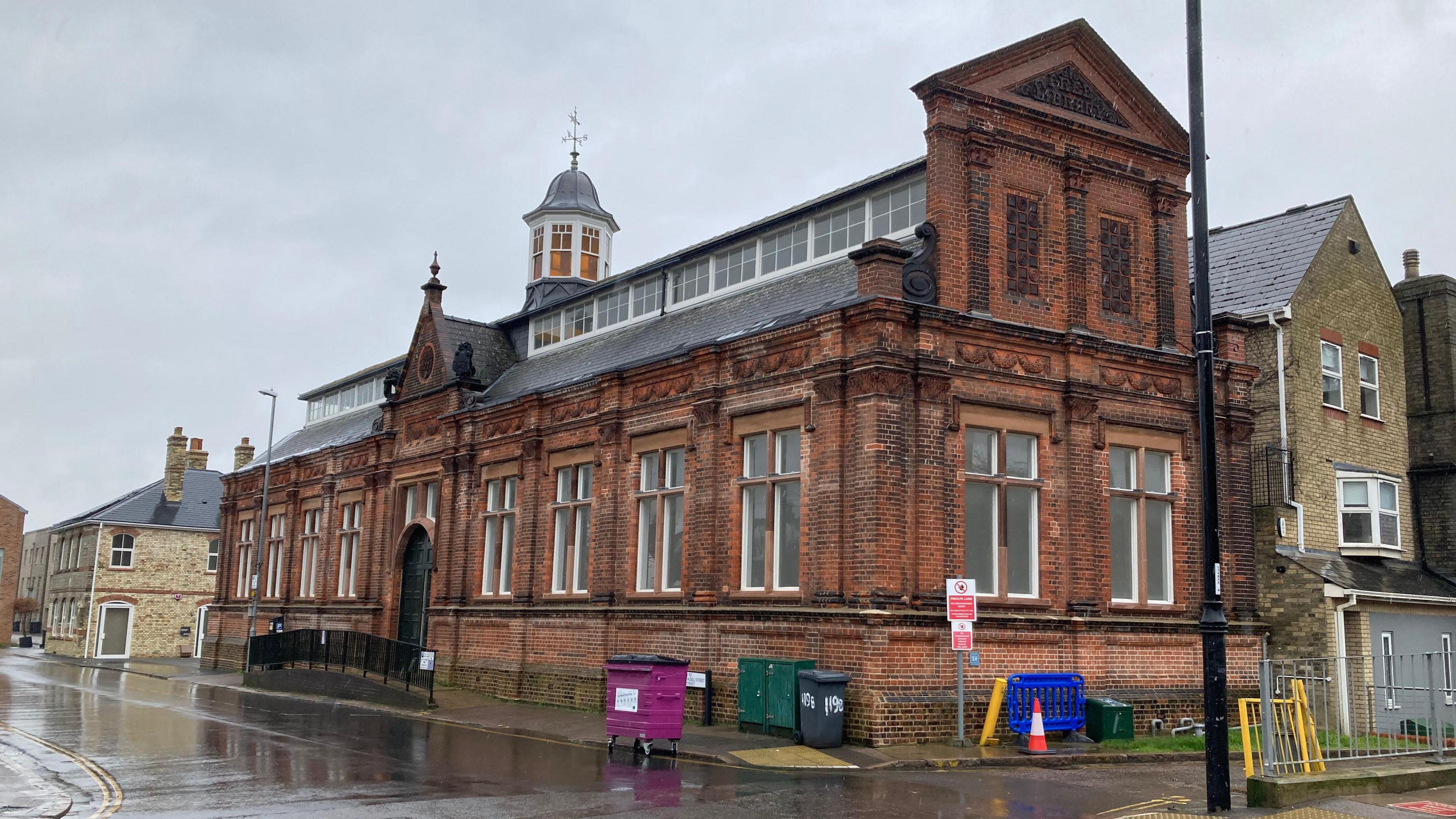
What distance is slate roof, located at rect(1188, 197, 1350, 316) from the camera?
79.0 feet

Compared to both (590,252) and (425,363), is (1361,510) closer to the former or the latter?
(425,363)

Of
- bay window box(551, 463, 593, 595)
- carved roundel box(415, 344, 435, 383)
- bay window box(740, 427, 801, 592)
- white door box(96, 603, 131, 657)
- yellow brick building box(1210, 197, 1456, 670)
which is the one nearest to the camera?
bay window box(740, 427, 801, 592)

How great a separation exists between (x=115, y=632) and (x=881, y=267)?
169 feet

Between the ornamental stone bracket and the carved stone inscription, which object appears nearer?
→ the carved stone inscription

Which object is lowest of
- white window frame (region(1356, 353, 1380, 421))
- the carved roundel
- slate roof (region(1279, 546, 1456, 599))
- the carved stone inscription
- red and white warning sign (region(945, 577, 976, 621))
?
red and white warning sign (region(945, 577, 976, 621))

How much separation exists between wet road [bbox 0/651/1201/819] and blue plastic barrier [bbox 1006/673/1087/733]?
74.1 inches

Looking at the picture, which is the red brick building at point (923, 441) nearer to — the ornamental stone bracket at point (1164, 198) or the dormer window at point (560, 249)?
the ornamental stone bracket at point (1164, 198)

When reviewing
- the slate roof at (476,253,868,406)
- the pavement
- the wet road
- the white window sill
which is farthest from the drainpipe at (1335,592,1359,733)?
the slate roof at (476,253,868,406)

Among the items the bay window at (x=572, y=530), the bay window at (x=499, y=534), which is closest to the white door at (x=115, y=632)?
the bay window at (x=499, y=534)

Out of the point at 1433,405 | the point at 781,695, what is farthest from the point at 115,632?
the point at 1433,405

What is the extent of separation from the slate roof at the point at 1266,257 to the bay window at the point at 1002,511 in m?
6.32

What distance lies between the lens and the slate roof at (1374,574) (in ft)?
72.5

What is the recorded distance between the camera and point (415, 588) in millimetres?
31625

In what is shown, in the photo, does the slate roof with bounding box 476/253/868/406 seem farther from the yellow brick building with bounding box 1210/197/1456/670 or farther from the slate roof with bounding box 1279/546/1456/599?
the slate roof with bounding box 1279/546/1456/599
